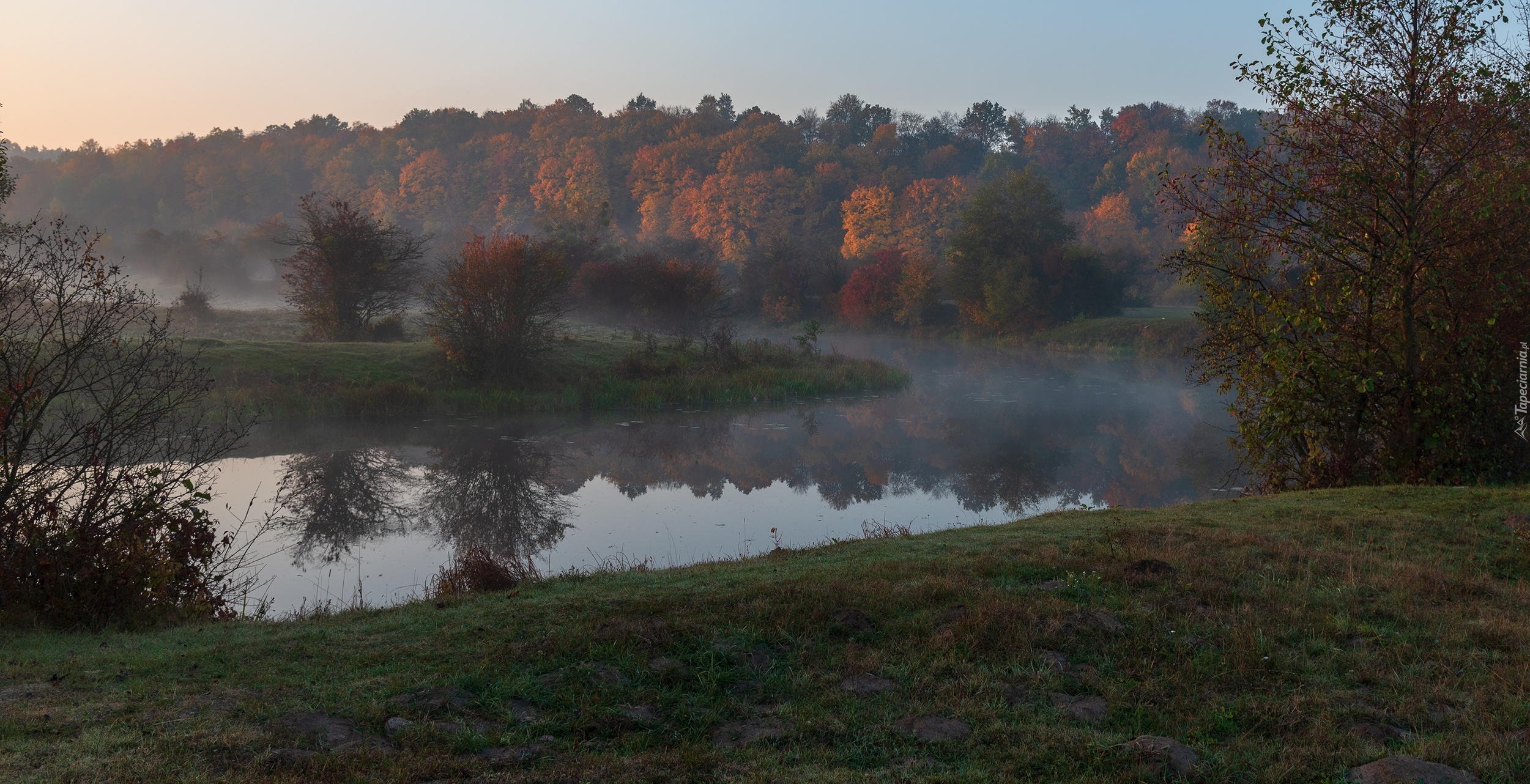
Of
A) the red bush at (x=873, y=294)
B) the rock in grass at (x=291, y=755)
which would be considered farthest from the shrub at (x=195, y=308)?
the rock in grass at (x=291, y=755)

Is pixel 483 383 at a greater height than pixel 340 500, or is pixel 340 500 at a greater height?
pixel 483 383

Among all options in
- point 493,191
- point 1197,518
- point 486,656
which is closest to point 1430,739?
point 486,656

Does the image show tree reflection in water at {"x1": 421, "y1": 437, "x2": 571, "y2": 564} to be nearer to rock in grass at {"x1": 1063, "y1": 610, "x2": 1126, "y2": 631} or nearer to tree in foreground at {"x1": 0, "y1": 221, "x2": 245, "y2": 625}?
tree in foreground at {"x1": 0, "y1": 221, "x2": 245, "y2": 625}

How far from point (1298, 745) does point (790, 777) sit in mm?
2457

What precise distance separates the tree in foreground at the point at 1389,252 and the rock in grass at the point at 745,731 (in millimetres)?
9167

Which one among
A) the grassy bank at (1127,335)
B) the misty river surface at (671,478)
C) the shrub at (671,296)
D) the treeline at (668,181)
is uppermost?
the treeline at (668,181)

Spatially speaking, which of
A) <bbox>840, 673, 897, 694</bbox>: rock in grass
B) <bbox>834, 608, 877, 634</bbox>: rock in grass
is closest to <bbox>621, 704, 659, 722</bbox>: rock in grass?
<bbox>840, 673, 897, 694</bbox>: rock in grass

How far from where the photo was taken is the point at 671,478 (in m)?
19.1

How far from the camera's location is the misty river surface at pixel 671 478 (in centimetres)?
1340

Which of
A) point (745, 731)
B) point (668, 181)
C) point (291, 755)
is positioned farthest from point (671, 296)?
point (668, 181)

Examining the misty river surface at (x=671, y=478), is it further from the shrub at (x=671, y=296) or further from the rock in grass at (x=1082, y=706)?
the shrub at (x=671, y=296)

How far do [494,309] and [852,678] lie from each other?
2470cm

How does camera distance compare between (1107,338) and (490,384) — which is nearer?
(490,384)

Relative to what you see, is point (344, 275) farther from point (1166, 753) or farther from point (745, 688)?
point (1166, 753)
